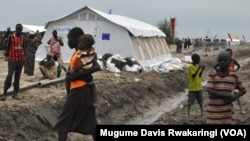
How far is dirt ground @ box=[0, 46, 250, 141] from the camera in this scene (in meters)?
9.82

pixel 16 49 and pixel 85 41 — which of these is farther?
pixel 16 49

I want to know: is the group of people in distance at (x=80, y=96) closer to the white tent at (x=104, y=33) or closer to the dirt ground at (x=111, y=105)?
the dirt ground at (x=111, y=105)

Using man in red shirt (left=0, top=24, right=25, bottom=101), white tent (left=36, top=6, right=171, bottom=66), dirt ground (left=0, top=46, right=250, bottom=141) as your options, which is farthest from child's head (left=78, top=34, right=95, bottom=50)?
white tent (left=36, top=6, right=171, bottom=66)

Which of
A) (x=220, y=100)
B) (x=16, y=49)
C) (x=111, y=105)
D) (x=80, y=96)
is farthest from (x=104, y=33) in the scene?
(x=80, y=96)

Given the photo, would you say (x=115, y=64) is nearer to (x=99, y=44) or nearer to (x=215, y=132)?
(x=99, y=44)

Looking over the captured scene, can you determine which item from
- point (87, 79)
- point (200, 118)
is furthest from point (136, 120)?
point (87, 79)

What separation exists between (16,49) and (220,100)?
5.63m

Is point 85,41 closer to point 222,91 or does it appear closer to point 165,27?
point 222,91

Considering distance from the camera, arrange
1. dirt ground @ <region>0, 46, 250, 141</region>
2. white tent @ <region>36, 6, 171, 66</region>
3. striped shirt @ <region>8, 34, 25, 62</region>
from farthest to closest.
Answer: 1. white tent @ <region>36, 6, 171, 66</region>
2. striped shirt @ <region>8, 34, 25, 62</region>
3. dirt ground @ <region>0, 46, 250, 141</region>

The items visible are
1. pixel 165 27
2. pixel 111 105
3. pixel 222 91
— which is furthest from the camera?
pixel 165 27

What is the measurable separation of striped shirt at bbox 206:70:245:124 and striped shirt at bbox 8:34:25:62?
212 inches

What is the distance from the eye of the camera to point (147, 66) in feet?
78.3

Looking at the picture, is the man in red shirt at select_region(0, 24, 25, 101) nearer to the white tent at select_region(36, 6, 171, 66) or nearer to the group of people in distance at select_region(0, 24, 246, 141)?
the group of people in distance at select_region(0, 24, 246, 141)

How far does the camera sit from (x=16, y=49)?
1087 centimetres
